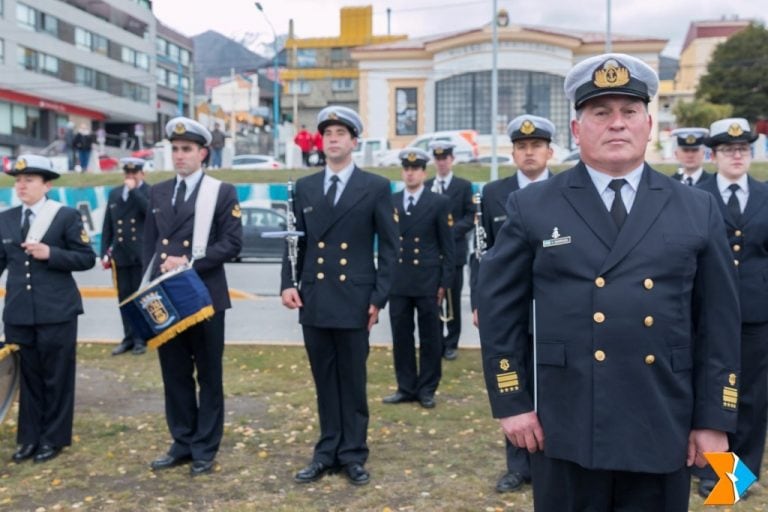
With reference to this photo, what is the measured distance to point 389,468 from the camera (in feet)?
→ 18.8

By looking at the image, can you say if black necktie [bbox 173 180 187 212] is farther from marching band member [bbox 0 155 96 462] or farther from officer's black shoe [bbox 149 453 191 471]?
officer's black shoe [bbox 149 453 191 471]

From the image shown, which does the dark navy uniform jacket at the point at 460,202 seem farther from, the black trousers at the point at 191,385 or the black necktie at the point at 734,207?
the black necktie at the point at 734,207

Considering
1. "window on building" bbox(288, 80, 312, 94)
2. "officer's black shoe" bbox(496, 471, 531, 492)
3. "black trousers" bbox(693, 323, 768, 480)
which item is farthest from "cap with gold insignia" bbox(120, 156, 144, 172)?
"window on building" bbox(288, 80, 312, 94)

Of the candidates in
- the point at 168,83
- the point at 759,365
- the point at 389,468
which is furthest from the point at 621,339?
the point at 168,83

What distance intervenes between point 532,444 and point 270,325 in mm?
8808

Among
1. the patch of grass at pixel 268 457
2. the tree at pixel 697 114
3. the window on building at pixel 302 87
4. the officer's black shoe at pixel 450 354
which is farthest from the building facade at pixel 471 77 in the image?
the patch of grass at pixel 268 457

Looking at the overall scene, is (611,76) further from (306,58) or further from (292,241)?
(306,58)

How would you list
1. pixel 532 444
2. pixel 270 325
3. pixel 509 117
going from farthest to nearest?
pixel 509 117, pixel 270 325, pixel 532 444

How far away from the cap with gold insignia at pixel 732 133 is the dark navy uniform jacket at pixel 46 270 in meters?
4.31

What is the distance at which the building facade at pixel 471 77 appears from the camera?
48.6 metres

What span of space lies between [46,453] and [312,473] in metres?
1.99

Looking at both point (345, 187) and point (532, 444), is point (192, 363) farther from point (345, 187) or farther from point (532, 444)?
point (532, 444)

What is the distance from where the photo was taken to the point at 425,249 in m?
7.71

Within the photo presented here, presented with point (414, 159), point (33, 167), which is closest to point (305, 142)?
point (414, 159)
